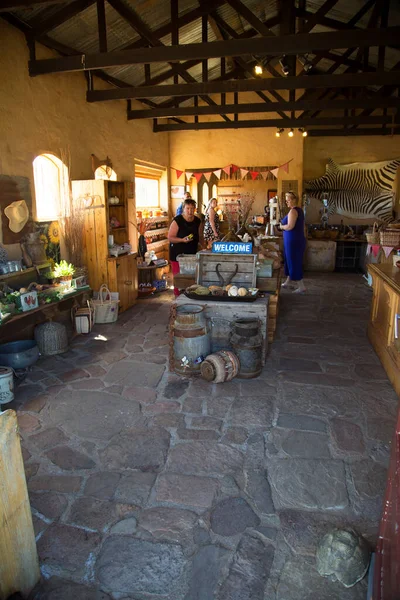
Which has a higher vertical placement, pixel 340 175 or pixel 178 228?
pixel 340 175

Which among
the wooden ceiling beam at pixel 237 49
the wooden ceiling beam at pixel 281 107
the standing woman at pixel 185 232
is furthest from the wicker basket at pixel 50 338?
the wooden ceiling beam at pixel 281 107

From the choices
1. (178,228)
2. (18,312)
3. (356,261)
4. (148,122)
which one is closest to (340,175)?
(356,261)

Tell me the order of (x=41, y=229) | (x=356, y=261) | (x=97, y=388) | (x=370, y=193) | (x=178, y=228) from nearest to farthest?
(x=97, y=388), (x=41, y=229), (x=178, y=228), (x=356, y=261), (x=370, y=193)

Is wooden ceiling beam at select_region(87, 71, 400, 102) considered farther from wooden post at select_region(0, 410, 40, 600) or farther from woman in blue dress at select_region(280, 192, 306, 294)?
wooden post at select_region(0, 410, 40, 600)

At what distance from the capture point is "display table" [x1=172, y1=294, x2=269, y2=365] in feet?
16.1

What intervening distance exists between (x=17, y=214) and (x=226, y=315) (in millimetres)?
2984

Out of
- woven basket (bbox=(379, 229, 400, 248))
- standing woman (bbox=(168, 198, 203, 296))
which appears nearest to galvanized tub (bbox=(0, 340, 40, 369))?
standing woman (bbox=(168, 198, 203, 296))

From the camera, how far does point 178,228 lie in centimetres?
663

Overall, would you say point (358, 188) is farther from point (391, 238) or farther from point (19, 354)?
point (19, 354)

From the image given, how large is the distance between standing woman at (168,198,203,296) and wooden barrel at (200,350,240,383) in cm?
245

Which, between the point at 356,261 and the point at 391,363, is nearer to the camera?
the point at 391,363

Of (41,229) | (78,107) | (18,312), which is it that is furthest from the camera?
(78,107)

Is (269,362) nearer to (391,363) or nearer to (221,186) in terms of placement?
(391,363)

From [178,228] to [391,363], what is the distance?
11.8 ft
